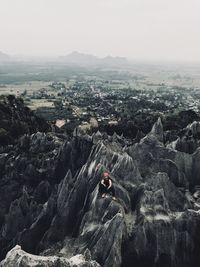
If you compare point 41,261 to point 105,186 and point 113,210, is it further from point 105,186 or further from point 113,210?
point 105,186

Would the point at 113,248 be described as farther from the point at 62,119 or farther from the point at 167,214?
the point at 62,119

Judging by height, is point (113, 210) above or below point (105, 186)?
below

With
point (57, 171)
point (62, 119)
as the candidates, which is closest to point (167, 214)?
point (57, 171)

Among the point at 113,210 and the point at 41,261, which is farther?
the point at 113,210

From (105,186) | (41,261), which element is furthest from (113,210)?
(41,261)

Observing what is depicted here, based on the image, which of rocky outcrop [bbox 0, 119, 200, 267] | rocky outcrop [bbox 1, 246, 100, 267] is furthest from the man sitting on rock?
rocky outcrop [bbox 1, 246, 100, 267]

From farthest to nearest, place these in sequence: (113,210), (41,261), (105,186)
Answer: (105,186) → (113,210) → (41,261)

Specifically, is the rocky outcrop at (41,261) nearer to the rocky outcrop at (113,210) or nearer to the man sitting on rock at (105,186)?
the rocky outcrop at (113,210)

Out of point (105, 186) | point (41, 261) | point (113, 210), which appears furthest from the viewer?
point (105, 186)

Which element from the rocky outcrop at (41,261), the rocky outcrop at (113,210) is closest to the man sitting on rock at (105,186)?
the rocky outcrop at (113,210)
